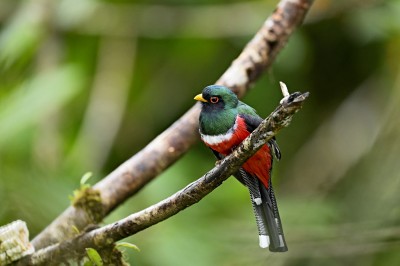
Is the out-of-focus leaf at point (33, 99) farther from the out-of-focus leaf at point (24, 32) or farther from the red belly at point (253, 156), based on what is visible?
the red belly at point (253, 156)

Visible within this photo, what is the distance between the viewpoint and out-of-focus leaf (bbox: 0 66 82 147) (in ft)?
→ 15.3

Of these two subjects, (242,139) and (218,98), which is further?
(218,98)

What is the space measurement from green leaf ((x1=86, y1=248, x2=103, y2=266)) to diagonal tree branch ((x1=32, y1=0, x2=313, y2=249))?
56cm

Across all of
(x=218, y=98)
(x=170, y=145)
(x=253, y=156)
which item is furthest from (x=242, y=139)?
(x=170, y=145)

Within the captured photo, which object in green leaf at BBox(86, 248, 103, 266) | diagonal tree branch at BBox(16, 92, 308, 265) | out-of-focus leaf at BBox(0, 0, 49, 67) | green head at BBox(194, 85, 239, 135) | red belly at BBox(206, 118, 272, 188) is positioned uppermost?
out-of-focus leaf at BBox(0, 0, 49, 67)

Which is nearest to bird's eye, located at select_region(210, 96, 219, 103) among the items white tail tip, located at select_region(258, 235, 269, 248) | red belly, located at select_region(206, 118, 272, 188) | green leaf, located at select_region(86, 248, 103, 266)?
red belly, located at select_region(206, 118, 272, 188)

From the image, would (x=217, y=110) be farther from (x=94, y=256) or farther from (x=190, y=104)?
(x=190, y=104)

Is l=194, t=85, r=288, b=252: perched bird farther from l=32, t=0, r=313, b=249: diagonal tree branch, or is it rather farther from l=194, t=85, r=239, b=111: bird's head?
l=32, t=0, r=313, b=249: diagonal tree branch

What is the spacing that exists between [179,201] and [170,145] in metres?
1.23

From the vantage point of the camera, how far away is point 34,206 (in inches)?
160

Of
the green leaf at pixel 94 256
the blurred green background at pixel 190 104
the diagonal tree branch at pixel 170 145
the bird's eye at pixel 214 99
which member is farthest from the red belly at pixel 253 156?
the blurred green background at pixel 190 104

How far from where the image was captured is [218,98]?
306cm

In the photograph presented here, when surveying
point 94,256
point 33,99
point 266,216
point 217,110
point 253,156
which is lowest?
point 94,256

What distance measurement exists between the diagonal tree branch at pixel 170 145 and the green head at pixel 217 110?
95cm
